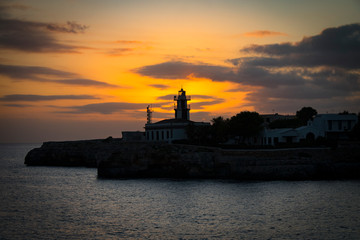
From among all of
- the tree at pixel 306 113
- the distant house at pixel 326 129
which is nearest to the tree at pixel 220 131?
the distant house at pixel 326 129

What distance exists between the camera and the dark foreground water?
29500mm

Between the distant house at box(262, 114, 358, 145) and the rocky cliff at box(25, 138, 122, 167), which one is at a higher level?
the distant house at box(262, 114, 358, 145)

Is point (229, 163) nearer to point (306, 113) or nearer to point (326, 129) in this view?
point (326, 129)

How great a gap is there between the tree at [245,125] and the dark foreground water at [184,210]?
26582 millimetres

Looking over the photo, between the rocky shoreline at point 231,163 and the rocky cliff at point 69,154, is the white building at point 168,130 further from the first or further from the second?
the rocky shoreline at point 231,163

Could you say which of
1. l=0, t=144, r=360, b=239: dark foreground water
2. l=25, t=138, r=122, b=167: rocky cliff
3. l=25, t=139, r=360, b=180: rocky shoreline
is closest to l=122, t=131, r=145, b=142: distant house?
l=25, t=138, r=122, b=167: rocky cliff

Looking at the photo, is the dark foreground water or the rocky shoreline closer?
the dark foreground water

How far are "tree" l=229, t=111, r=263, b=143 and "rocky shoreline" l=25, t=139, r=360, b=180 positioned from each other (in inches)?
751

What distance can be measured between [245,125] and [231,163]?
2227 cm

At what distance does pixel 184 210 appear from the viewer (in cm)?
3734

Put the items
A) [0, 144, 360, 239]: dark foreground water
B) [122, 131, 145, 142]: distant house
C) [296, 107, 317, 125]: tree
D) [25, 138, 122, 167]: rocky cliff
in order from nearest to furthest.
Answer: [0, 144, 360, 239]: dark foreground water → [25, 138, 122, 167]: rocky cliff → [122, 131, 145, 142]: distant house → [296, 107, 317, 125]: tree

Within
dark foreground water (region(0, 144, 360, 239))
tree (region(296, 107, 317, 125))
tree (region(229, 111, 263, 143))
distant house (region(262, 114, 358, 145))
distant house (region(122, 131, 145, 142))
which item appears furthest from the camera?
tree (region(296, 107, 317, 125))

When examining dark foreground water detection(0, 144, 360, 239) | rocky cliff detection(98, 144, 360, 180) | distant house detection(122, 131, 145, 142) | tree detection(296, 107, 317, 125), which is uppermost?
tree detection(296, 107, 317, 125)

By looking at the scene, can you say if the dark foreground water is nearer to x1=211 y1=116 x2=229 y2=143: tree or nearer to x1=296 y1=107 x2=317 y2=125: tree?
x1=211 y1=116 x2=229 y2=143: tree
